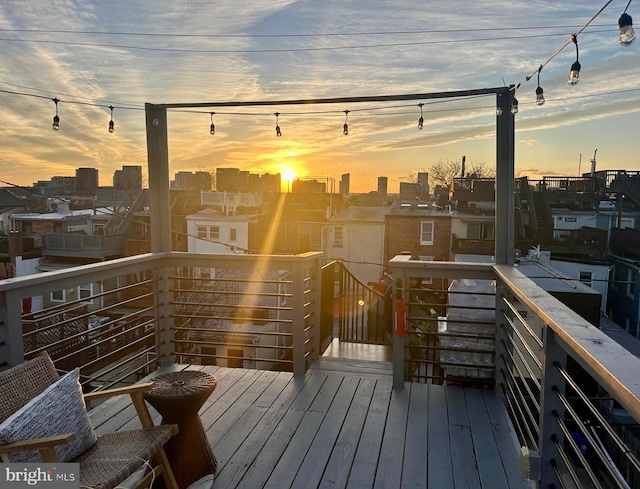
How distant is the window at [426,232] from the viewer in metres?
19.4

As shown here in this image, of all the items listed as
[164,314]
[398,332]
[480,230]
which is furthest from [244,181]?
[398,332]

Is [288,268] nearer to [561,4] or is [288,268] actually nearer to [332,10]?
[332,10]

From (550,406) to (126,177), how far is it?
51.4 feet

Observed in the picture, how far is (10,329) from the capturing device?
2527 mm

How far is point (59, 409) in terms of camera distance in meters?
1.87

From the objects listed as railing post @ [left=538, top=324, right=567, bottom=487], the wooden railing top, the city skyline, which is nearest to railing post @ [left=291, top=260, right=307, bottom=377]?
the city skyline

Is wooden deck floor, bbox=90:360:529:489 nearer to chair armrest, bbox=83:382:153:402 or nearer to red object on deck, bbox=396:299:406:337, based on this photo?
red object on deck, bbox=396:299:406:337

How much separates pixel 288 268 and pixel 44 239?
1463 cm

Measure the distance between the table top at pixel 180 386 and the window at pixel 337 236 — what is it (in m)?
18.6

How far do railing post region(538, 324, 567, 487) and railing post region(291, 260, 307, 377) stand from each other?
7.58ft

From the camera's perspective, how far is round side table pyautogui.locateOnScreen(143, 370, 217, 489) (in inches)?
88.8

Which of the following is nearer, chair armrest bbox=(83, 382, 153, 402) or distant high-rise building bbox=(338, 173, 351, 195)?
chair armrest bbox=(83, 382, 153, 402)

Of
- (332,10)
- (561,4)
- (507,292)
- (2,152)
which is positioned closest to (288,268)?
(507,292)

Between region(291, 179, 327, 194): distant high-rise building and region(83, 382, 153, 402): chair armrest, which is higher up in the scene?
region(291, 179, 327, 194): distant high-rise building
